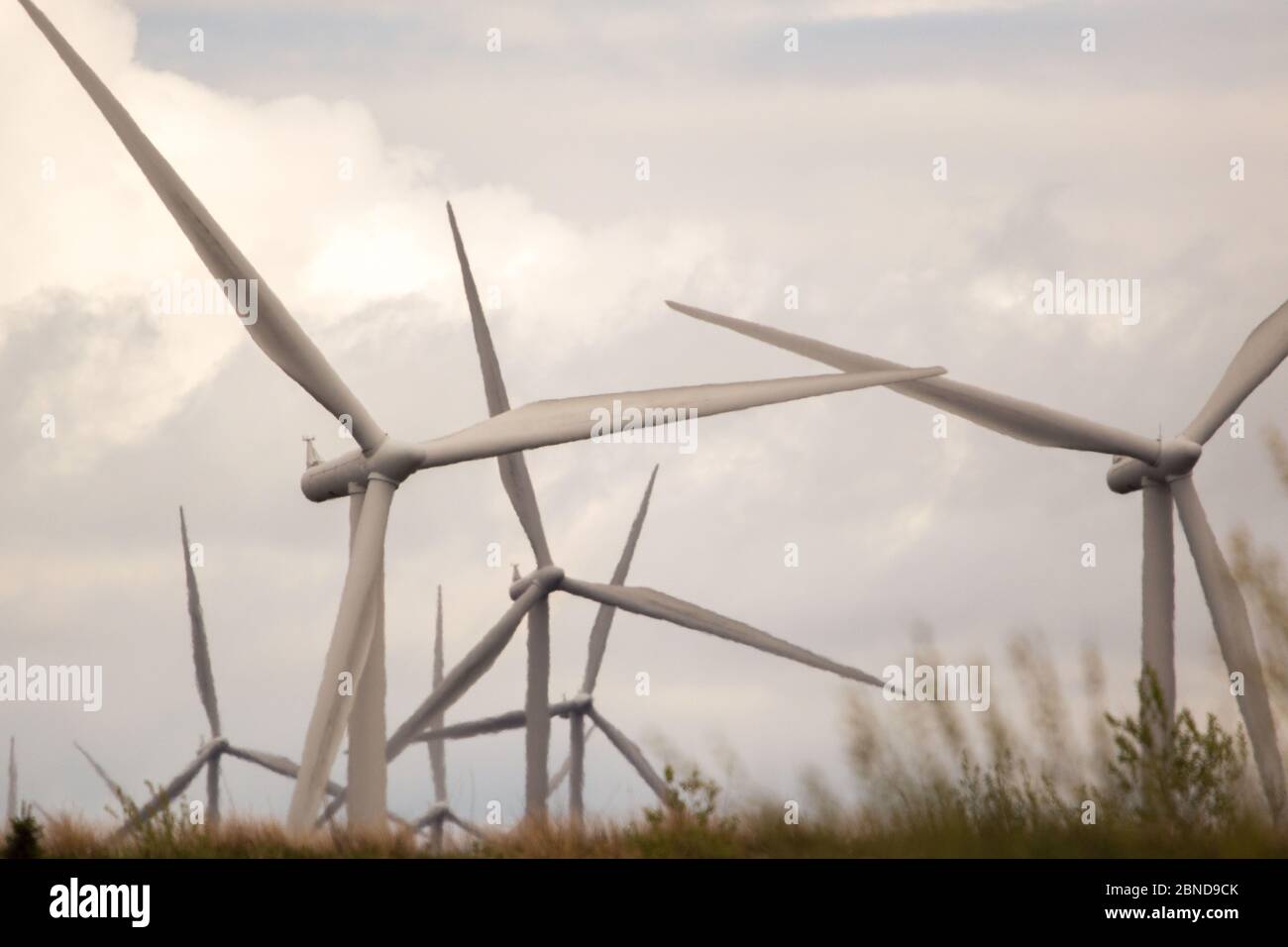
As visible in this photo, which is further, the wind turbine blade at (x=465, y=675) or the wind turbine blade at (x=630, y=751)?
the wind turbine blade at (x=630, y=751)

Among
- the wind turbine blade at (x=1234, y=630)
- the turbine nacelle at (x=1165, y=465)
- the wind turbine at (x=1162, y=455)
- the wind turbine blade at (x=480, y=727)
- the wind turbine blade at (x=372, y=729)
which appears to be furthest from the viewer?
the wind turbine blade at (x=480, y=727)

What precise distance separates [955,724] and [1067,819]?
2253mm

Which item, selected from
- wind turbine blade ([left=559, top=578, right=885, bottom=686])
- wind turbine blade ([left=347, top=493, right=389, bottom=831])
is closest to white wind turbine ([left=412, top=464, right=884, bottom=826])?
wind turbine blade ([left=559, top=578, right=885, bottom=686])

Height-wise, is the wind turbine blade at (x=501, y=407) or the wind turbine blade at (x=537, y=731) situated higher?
the wind turbine blade at (x=501, y=407)

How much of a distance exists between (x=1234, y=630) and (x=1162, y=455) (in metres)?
3.83

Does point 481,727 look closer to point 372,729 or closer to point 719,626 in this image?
point 719,626

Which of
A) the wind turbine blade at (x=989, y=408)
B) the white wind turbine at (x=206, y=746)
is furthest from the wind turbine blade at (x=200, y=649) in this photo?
the wind turbine blade at (x=989, y=408)

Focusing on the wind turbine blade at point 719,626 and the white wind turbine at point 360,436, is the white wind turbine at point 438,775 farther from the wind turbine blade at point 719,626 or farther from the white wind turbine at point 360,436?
the white wind turbine at point 360,436

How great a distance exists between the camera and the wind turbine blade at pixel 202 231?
82.4ft

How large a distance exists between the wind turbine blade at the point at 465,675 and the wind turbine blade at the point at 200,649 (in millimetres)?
10709

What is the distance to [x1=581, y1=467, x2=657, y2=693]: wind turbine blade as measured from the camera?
46.3 m

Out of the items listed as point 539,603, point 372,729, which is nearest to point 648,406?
point 372,729

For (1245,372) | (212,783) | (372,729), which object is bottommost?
(372,729)

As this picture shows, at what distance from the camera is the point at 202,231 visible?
25453mm
